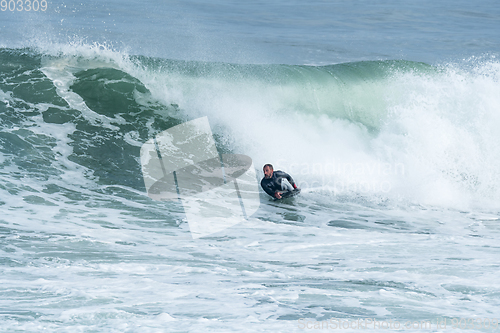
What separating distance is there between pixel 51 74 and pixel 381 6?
25.2 metres

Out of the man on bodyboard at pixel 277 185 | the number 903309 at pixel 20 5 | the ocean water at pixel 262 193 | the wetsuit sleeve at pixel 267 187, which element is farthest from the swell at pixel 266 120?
the number 903309 at pixel 20 5

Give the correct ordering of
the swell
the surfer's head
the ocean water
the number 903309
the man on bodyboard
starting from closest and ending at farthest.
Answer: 1. the ocean water
2. the surfer's head
3. the man on bodyboard
4. the swell
5. the number 903309

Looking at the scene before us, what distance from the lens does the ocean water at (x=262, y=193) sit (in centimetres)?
450

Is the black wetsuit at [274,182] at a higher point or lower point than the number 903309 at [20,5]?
lower

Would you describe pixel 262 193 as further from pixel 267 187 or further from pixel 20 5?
pixel 20 5

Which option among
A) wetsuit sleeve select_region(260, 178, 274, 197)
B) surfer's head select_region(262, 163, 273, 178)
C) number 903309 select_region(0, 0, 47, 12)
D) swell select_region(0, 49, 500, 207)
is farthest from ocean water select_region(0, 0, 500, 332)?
number 903309 select_region(0, 0, 47, 12)

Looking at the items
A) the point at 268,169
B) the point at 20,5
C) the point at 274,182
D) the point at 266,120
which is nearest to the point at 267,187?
the point at 274,182

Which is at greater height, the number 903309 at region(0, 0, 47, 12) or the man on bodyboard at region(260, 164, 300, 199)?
the number 903309 at region(0, 0, 47, 12)

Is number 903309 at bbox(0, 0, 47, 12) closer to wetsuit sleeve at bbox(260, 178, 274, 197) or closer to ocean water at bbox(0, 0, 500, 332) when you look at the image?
Result: ocean water at bbox(0, 0, 500, 332)

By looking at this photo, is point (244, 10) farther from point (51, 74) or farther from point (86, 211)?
point (86, 211)

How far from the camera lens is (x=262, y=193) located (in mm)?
9469

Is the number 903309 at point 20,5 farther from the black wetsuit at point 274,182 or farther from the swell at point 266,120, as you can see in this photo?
the black wetsuit at point 274,182

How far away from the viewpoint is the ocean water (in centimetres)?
450

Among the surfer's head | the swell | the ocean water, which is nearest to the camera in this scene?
the ocean water
